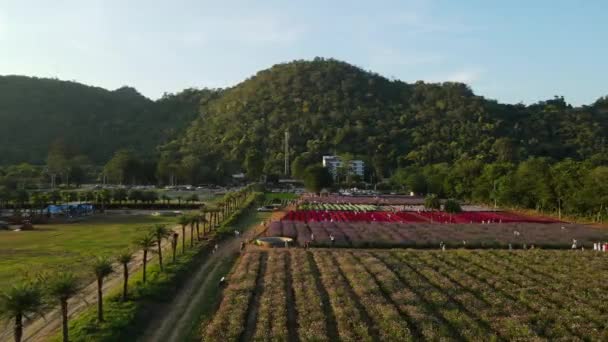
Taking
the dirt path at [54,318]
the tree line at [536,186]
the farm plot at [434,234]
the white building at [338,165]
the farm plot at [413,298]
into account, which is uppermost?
the white building at [338,165]

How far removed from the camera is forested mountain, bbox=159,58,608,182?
139 meters

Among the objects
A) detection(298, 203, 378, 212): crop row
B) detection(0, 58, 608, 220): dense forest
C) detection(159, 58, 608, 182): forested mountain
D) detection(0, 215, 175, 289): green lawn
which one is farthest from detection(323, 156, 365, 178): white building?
detection(0, 215, 175, 289): green lawn

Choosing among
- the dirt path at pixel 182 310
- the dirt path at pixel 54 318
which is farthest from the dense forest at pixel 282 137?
the dirt path at pixel 54 318

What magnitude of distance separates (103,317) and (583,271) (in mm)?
24474

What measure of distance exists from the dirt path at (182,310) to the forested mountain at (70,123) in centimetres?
12086

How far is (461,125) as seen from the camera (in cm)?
16438

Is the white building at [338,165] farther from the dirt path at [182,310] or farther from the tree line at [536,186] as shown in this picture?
the dirt path at [182,310]

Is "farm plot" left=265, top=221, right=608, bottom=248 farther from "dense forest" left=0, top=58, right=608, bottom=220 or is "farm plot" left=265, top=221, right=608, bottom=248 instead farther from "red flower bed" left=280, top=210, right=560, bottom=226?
"dense forest" left=0, top=58, right=608, bottom=220

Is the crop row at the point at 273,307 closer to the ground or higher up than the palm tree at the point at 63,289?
closer to the ground

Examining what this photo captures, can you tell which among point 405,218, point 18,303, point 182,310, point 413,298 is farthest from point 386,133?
point 18,303

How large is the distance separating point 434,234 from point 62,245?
95.8 ft

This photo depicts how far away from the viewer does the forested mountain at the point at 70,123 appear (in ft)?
469

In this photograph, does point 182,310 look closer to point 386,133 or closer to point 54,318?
point 54,318

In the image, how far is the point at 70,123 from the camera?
16250 cm
